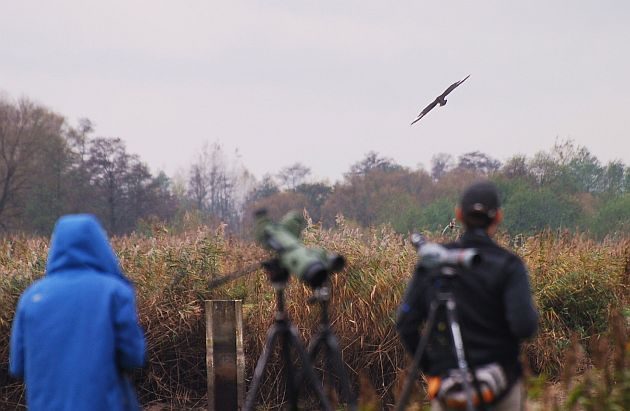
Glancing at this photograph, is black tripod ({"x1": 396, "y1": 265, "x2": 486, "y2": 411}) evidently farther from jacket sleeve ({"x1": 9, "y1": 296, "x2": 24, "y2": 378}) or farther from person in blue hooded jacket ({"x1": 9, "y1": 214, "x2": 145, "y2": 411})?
jacket sleeve ({"x1": 9, "y1": 296, "x2": 24, "y2": 378})

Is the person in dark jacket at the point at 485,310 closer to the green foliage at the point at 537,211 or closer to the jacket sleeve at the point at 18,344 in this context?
the jacket sleeve at the point at 18,344

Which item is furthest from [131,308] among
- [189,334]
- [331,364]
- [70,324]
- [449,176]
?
[449,176]

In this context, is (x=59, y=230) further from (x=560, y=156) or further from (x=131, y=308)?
(x=560, y=156)

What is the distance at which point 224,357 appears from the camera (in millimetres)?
8773

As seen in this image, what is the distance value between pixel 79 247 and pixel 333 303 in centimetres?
608

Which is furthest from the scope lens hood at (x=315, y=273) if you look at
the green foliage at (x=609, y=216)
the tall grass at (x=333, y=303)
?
the green foliage at (x=609, y=216)

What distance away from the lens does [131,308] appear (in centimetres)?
401

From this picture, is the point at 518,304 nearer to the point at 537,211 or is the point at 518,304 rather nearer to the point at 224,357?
the point at 224,357

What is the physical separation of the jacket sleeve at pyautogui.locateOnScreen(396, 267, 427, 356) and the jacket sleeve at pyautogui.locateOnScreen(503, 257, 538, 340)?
36 cm

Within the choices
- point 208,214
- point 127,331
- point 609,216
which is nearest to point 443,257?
point 127,331

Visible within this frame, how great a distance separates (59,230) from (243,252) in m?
8.85

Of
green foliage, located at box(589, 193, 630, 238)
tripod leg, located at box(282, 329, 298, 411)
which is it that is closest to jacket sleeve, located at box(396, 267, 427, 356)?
tripod leg, located at box(282, 329, 298, 411)

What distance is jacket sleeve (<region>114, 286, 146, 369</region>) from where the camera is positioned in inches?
156

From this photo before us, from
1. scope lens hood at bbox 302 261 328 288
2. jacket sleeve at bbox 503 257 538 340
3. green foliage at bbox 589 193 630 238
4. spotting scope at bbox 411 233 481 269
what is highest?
spotting scope at bbox 411 233 481 269
